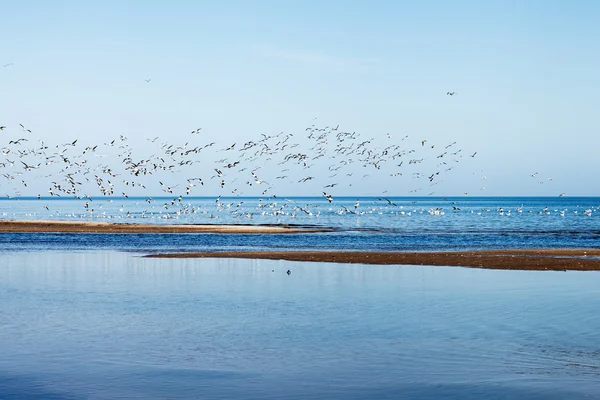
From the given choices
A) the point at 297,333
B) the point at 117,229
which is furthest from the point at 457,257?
the point at 117,229

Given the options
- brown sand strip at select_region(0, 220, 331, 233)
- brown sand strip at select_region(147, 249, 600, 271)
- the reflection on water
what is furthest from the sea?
brown sand strip at select_region(0, 220, 331, 233)

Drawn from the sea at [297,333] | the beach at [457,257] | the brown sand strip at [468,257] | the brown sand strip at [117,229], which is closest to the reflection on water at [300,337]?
the sea at [297,333]

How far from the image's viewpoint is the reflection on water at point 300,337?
51.2 feet

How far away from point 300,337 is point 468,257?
28.9 meters

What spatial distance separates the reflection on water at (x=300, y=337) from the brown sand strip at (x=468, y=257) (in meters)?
6.47

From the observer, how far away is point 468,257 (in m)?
47.9

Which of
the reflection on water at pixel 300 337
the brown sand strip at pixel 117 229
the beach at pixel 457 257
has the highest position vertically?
the reflection on water at pixel 300 337

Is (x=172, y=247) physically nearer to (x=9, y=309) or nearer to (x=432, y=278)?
(x=432, y=278)

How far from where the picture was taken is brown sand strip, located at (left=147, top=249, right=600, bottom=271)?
42.3 m

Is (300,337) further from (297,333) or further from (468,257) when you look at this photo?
(468,257)

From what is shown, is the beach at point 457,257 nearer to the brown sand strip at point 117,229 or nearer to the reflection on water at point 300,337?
the reflection on water at point 300,337

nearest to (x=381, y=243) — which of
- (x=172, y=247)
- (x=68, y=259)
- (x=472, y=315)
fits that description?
(x=172, y=247)

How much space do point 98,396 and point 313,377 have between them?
4.15m

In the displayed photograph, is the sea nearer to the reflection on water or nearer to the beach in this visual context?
the reflection on water
